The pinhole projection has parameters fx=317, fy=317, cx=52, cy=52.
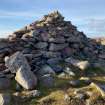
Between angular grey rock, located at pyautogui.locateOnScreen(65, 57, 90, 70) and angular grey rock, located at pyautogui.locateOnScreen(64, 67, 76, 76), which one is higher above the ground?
angular grey rock, located at pyautogui.locateOnScreen(65, 57, 90, 70)

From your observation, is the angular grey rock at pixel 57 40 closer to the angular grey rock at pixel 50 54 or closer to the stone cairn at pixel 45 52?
the stone cairn at pixel 45 52

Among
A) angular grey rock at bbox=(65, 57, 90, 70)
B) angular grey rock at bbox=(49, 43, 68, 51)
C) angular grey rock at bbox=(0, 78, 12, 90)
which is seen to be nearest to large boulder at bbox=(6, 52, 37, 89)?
angular grey rock at bbox=(0, 78, 12, 90)

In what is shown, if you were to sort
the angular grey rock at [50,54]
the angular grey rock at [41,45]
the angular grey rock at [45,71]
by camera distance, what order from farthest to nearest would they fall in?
the angular grey rock at [41,45]
the angular grey rock at [50,54]
the angular grey rock at [45,71]

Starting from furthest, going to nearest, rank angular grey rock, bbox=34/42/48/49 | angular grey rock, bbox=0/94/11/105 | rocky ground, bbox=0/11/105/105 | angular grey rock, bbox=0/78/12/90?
angular grey rock, bbox=34/42/48/49 < angular grey rock, bbox=0/78/12/90 < rocky ground, bbox=0/11/105/105 < angular grey rock, bbox=0/94/11/105

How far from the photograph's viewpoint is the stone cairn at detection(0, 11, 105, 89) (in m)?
33.9

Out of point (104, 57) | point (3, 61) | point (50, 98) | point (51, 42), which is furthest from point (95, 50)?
point (50, 98)

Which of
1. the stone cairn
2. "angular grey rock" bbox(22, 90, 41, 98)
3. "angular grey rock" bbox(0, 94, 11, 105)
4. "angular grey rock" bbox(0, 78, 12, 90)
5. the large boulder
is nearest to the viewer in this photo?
"angular grey rock" bbox(0, 94, 11, 105)

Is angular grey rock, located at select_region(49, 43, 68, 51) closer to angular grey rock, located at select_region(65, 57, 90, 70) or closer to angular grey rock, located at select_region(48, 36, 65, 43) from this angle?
angular grey rock, located at select_region(48, 36, 65, 43)

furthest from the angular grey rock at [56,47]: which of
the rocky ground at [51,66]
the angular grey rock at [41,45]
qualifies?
the angular grey rock at [41,45]

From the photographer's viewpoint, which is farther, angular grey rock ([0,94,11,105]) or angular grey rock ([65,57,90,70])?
angular grey rock ([65,57,90,70])

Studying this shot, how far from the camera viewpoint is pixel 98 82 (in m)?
33.6

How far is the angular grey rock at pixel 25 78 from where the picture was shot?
31.6 metres

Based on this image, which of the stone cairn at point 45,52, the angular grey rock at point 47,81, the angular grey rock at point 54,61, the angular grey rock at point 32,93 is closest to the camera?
the angular grey rock at point 32,93

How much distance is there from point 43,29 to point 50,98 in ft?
53.4
